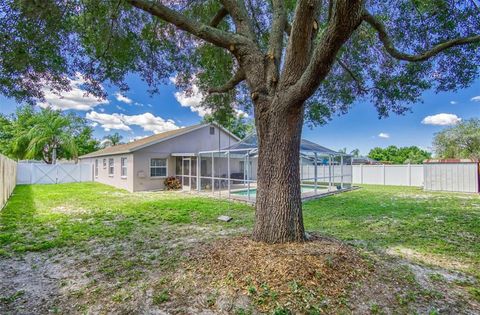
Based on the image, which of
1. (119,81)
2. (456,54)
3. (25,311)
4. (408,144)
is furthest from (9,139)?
(408,144)

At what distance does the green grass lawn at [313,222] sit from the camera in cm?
498

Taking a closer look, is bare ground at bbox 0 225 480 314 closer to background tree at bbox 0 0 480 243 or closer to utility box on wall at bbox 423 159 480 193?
background tree at bbox 0 0 480 243

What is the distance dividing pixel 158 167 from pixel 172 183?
129 centimetres

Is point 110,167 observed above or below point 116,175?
above

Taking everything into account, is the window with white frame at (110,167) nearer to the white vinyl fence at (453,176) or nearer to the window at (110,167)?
the window at (110,167)

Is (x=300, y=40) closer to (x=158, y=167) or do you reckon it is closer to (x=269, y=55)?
(x=269, y=55)

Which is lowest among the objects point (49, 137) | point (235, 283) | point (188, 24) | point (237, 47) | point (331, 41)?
point (235, 283)

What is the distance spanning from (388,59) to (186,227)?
6742mm

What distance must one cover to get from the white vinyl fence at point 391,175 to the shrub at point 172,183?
1382 centimetres

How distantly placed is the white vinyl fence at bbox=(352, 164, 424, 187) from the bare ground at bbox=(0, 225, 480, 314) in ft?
52.7

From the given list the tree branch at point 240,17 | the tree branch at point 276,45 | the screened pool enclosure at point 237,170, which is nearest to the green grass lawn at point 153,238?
the tree branch at point 276,45

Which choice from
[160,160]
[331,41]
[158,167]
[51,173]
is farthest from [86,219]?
[51,173]

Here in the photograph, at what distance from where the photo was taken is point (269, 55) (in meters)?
4.22

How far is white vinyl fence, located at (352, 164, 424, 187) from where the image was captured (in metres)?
17.3
